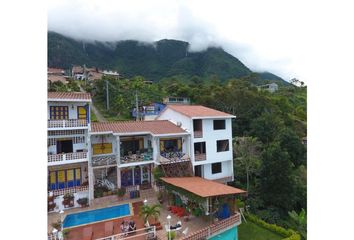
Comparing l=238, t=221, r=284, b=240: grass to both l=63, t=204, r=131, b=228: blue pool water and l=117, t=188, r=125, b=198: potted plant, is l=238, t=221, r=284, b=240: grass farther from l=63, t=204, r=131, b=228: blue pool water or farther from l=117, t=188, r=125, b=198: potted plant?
l=117, t=188, r=125, b=198: potted plant

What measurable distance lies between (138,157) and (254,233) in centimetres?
763

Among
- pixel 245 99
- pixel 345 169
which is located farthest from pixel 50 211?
pixel 245 99

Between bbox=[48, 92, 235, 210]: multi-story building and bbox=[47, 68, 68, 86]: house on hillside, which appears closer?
bbox=[48, 92, 235, 210]: multi-story building

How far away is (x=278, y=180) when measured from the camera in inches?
619

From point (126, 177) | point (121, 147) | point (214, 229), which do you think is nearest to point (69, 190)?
point (126, 177)

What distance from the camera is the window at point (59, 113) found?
13.1m

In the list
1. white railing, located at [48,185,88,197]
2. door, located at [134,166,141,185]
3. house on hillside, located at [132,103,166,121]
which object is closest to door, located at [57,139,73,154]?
white railing, located at [48,185,88,197]

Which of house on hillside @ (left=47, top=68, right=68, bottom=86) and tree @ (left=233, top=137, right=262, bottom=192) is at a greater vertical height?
house on hillside @ (left=47, top=68, right=68, bottom=86)

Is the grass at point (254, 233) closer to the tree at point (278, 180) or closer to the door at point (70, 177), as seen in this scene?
the tree at point (278, 180)

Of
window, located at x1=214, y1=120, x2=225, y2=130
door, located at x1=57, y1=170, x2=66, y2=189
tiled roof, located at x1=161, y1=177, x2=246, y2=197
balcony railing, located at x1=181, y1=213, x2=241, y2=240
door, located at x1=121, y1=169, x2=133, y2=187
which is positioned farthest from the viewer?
window, located at x1=214, y1=120, x2=225, y2=130

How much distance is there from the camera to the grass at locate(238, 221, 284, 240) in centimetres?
1218
